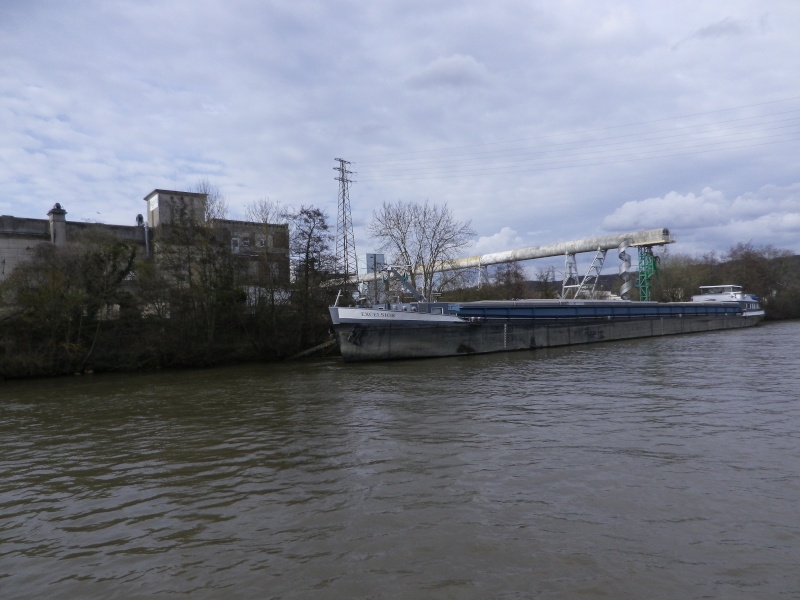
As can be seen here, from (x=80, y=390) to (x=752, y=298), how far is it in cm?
5047

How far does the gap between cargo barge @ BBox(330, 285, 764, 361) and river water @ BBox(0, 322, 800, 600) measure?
34.5 ft

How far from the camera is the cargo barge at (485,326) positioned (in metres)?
25.1

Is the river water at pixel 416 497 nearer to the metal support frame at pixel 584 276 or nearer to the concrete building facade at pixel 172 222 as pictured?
the concrete building facade at pixel 172 222

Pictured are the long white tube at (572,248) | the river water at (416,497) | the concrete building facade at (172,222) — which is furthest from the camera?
the long white tube at (572,248)

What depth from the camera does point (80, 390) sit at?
63.3 feet

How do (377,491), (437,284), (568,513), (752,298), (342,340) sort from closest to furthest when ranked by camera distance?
(568,513) → (377,491) → (342,340) → (437,284) → (752,298)

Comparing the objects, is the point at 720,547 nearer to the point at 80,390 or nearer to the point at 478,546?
the point at 478,546

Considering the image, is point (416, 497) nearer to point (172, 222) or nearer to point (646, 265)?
point (172, 222)

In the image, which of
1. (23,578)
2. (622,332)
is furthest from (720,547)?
(622,332)

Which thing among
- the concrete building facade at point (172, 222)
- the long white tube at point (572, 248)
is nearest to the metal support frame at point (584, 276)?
the long white tube at point (572, 248)

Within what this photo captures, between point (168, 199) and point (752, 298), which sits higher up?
point (168, 199)

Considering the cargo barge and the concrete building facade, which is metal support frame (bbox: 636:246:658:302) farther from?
the concrete building facade

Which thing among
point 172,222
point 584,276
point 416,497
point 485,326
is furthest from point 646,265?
point 416,497

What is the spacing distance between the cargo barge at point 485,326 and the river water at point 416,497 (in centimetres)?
1052
